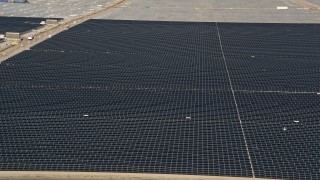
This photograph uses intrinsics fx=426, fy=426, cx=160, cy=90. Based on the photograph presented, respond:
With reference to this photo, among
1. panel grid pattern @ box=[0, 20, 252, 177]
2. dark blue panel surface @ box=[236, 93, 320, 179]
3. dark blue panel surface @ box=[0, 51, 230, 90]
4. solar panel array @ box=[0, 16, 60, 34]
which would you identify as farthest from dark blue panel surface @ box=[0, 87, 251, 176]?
solar panel array @ box=[0, 16, 60, 34]

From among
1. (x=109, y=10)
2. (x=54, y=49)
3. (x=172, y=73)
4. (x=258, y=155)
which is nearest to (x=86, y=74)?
(x=172, y=73)

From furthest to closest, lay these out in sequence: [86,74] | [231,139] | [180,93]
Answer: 1. [86,74]
2. [180,93]
3. [231,139]

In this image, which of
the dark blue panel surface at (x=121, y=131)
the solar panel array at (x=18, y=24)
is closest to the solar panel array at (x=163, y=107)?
the dark blue panel surface at (x=121, y=131)

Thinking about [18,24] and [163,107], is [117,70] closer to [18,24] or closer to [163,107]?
[163,107]

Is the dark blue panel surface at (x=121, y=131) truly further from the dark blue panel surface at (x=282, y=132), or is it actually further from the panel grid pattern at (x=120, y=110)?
the dark blue panel surface at (x=282, y=132)

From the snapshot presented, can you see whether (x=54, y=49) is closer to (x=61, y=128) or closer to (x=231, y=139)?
(x=61, y=128)

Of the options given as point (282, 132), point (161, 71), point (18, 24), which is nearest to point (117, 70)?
point (161, 71)
